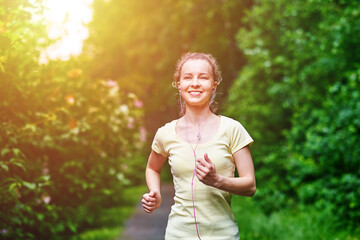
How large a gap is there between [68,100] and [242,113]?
6645 mm

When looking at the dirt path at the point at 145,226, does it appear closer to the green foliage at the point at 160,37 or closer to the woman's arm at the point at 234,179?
the green foliage at the point at 160,37

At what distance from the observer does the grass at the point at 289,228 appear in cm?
597

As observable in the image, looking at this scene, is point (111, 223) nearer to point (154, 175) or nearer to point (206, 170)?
point (154, 175)

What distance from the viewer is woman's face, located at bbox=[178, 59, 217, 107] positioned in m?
2.67

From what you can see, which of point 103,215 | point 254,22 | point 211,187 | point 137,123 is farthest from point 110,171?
point 254,22

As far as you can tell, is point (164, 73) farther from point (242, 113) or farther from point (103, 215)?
point (103, 215)

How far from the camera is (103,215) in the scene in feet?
33.2

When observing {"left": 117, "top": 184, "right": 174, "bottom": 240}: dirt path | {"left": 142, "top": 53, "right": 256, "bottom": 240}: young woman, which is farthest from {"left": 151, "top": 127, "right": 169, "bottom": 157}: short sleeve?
{"left": 117, "top": 184, "right": 174, "bottom": 240}: dirt path

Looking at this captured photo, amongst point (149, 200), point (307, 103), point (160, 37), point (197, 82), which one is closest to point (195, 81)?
point (197, 82)

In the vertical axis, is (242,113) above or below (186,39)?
below

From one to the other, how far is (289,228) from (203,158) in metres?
4.52

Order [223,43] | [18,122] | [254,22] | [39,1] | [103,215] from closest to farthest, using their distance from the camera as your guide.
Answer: [39,1] < [18,122] < [103,215] < [254,22] < [223,43]

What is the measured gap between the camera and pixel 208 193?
2582 mm

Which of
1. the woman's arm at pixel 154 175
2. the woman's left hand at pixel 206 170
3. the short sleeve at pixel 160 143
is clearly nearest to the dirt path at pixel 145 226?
the woman's arm at pixel 154 175
